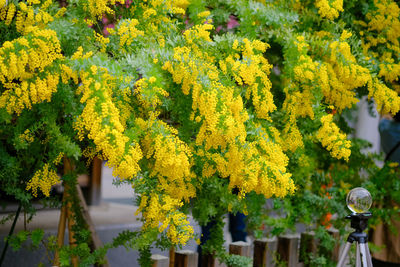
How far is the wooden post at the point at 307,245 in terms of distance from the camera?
11.0ft

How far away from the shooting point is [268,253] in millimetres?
3117

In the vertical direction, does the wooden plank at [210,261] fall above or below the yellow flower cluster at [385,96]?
below

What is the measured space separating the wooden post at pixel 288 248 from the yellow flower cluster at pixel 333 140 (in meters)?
1.20

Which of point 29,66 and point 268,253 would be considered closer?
point 29,66

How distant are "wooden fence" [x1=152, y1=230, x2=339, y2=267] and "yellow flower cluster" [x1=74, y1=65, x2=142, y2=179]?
107 cm

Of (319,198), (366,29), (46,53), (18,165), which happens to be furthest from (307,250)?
(46,53)

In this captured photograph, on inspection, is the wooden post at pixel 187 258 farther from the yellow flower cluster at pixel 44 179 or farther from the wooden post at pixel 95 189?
the wooden post at pixel 95 189

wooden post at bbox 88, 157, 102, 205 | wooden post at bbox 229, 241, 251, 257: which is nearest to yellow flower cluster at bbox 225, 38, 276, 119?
wooden post at bbox 229, 241, 251, 257

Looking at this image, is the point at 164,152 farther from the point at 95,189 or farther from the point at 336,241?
the point at 95,189

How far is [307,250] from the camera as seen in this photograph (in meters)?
3.38

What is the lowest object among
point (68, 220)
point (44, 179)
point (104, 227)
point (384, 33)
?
point (104, 227)

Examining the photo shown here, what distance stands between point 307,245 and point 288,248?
206mm

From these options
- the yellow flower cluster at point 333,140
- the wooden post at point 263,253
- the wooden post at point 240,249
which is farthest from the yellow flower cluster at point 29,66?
the wooden post at point 263,253

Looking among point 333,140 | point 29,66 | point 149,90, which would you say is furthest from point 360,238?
point 29,66
